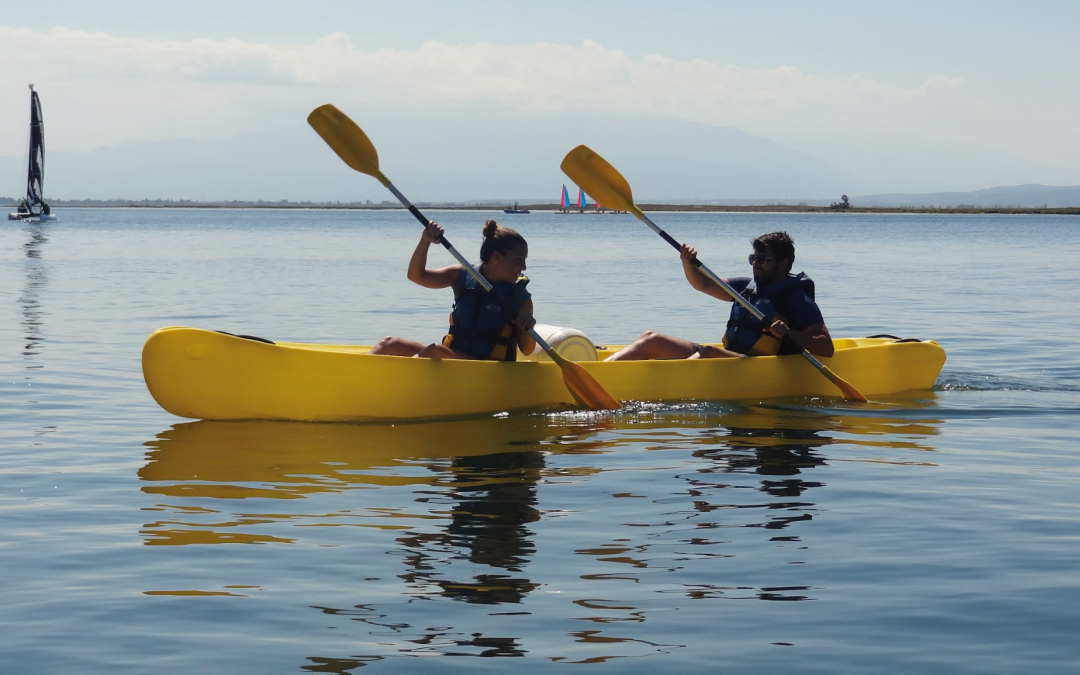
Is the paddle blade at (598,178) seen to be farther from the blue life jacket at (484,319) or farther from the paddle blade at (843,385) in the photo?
the paddle blade at (843,385)

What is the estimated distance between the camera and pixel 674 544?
4.76m

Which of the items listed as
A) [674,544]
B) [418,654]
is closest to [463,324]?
[674,544]

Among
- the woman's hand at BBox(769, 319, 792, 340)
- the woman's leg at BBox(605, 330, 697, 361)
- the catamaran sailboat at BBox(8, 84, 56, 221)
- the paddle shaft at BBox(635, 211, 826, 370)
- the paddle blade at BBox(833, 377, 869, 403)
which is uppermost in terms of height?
the catamaran sailboat at BBox(8, 84, 56, 221)

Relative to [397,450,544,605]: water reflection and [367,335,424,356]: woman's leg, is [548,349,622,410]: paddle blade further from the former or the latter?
[397,450,544,605]: water reflection

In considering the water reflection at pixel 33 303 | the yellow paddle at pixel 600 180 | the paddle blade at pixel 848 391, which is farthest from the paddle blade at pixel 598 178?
the water reflection at pixel 33 303

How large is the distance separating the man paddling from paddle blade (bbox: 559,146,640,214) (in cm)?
87

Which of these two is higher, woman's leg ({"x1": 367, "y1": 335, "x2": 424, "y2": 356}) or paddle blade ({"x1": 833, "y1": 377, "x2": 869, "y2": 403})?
woman's leg ({"x1": 367, "y1": 335, "x2": 424, "y2": 356})

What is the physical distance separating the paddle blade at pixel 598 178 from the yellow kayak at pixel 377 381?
1.37 metres

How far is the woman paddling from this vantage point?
7.47m

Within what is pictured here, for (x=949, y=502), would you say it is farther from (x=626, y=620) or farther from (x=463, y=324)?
(x=463, y=324)

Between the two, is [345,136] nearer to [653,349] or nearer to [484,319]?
[484,319]

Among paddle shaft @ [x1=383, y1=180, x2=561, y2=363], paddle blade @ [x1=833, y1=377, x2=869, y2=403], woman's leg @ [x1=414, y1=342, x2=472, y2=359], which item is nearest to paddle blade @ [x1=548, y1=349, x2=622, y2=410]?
paddle shaft @ [x1=383, y1=180, x2=561, y2=363]

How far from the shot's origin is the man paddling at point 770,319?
822 centimetres

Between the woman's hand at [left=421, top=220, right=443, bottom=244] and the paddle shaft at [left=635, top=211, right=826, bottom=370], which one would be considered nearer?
the woman's hand at [left=421, top=220, right=443, bottom=244]
